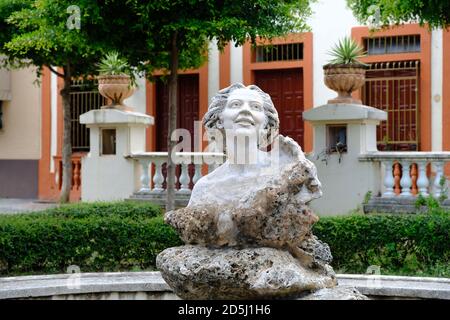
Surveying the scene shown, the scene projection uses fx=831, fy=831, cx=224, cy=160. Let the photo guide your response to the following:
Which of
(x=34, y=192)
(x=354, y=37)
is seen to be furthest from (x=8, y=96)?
(x=354, y=37)

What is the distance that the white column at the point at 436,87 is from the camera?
51.1ft

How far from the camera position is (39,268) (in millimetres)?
7664

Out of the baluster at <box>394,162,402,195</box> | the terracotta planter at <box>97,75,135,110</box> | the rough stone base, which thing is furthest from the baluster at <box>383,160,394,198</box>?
the rough stone base

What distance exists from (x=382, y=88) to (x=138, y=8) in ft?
24.3

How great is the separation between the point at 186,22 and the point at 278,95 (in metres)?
7.65

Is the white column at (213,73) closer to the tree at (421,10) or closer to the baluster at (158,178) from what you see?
the baluster at (158,178)

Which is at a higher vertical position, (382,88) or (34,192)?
(382,88)

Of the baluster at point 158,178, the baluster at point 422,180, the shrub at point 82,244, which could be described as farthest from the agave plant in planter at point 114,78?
the shrub at point 82,244

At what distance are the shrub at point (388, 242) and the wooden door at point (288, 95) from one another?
9.56 meters

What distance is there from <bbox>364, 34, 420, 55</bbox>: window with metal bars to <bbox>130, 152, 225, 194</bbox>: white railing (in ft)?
15.3

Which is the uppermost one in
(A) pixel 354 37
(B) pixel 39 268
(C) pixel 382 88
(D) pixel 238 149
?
(A) pixel 354 37
